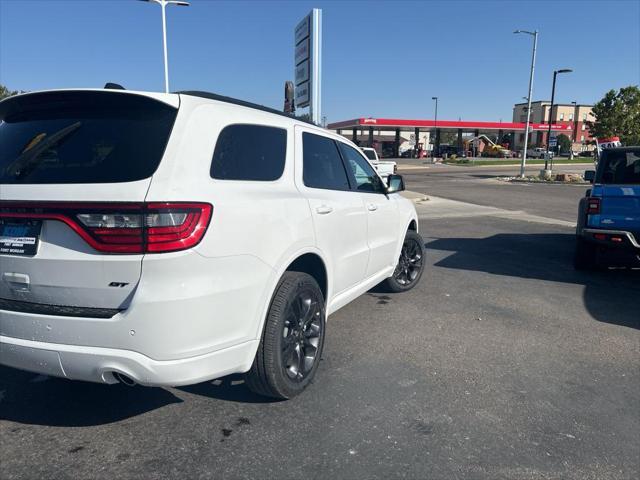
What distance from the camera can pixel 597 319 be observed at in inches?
205

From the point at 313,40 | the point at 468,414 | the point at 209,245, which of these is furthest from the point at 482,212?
the point at 209,245

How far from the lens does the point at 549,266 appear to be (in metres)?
7.74

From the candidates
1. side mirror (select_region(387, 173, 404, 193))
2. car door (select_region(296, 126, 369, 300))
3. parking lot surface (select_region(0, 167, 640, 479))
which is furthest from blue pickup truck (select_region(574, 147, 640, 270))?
car door (select_region(296, 126, 369, 300))

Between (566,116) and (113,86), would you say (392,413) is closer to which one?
(113,86)

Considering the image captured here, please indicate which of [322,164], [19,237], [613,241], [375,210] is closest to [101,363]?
[19,237]

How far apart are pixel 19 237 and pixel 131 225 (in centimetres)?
65

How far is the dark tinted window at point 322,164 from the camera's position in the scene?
3.70m

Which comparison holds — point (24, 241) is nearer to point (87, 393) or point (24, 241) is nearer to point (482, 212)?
point (87, 393)

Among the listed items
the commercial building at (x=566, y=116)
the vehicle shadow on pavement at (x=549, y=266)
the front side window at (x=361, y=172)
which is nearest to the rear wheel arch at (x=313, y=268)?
the front side window at (x=361, y=172)

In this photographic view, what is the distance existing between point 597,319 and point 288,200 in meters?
3.84

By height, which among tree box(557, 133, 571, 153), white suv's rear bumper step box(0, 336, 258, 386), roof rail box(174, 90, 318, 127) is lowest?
white suv's rear bumper step box(0, 336, 258, 386)

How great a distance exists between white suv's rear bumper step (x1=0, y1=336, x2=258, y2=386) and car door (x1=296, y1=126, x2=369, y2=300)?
1293mm

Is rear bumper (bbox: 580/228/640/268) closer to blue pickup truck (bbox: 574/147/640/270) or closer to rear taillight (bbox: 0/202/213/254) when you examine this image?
blue pickup truck (bbox: 574/147/640/270)

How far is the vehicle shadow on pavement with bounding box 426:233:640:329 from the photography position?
5.65 metres
